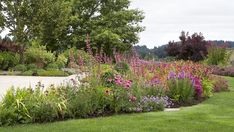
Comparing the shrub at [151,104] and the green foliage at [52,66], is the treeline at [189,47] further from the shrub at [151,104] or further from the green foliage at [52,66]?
the shrub at [151,104]

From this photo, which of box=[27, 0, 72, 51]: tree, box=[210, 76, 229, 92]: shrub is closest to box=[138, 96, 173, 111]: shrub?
box=[210, 76, 229, 92]: shrub

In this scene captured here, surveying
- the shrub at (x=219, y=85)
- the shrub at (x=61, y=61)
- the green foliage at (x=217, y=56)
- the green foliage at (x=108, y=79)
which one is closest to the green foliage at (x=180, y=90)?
the green foliage at (x=108, y=79)

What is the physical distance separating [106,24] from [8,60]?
14.9 meters

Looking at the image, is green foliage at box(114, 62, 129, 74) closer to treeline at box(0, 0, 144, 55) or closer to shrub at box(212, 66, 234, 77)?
shrub at box(212, 66, 234, 77)

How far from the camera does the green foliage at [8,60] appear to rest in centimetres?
2477

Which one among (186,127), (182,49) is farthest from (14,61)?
(186,127)

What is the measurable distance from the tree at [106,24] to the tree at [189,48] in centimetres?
463

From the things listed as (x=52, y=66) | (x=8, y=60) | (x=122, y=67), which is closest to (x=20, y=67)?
(x=8, y=60)

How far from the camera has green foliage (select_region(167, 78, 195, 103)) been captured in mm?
12758

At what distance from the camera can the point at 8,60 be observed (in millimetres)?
25203

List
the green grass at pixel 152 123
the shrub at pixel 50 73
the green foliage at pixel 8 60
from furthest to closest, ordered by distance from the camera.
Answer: the green foliage at pixel 8 60
the shrub at pixel 50 73
the green grass at pixel 152 123

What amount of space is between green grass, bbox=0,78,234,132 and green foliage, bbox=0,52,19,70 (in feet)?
50.8

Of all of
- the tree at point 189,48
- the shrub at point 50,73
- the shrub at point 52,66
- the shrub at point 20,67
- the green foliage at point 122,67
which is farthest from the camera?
the tree at point 189,48

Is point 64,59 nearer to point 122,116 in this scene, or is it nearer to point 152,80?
point 152,80
